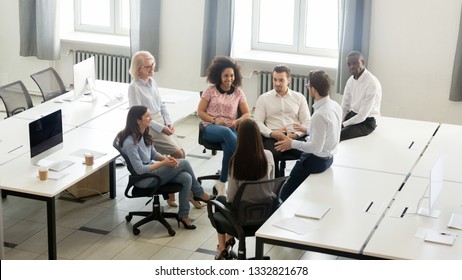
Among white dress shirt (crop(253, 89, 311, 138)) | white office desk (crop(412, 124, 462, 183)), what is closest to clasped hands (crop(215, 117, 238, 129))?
white dress shirt (crop(253, 89, 311, 138))

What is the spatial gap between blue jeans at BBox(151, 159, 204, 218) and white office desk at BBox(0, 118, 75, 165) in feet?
4.03

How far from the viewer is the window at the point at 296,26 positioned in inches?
394

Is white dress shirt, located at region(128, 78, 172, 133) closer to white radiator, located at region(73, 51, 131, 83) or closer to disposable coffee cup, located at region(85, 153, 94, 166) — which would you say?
disposable coffee cup, located at region(85, 153, 94, 166)

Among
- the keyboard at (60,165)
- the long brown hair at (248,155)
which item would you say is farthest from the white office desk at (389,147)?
the keyboard at (60,165)

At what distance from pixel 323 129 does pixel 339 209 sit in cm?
80

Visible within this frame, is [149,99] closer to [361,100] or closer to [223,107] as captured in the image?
[223,107]

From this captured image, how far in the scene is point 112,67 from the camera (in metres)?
10.7

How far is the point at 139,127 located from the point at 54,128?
73cm

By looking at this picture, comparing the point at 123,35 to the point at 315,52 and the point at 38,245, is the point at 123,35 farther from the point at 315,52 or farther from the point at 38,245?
the point at 38,245

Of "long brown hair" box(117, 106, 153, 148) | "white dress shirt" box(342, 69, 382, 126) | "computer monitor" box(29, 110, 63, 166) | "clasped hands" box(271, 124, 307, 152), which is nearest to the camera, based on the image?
"computer monitor" box(29, 110, 63, 166)

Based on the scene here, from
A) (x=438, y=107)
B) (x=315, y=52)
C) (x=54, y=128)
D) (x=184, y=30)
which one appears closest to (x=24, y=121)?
(x=54, y=128)

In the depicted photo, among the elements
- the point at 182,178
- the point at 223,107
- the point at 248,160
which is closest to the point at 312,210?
the point at 248,160

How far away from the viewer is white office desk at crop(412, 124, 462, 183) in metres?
6.63

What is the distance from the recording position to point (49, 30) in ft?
35.2
